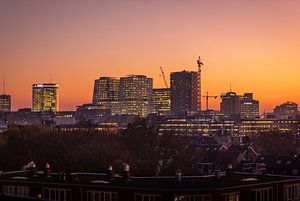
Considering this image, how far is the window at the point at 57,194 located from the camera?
4600 cm

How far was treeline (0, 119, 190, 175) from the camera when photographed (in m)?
73.3

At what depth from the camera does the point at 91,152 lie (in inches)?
3078

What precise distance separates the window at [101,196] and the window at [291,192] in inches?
515

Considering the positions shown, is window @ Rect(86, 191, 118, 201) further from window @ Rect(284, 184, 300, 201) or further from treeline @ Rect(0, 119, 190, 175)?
treeline @ Rect(0, 119, 190, 175)

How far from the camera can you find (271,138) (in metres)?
151

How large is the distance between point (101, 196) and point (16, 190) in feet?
26.5

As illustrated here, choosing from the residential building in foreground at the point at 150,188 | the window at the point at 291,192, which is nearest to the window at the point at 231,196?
the residential building in foreground at the point at 150,188

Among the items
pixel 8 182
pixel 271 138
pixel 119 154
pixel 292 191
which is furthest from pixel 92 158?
pixel 271 138

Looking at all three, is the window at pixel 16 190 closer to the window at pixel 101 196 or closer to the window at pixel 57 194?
the window at pixel 57 194

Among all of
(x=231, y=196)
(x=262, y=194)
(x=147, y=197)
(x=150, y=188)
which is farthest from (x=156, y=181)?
(x=262, y=194)

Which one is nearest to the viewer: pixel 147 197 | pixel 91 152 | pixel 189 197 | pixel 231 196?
pixel 189 197

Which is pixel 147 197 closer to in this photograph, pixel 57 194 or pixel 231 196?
pixel 231 196

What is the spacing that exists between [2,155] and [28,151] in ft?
16.3

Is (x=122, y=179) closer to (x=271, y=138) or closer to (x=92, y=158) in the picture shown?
(x=92, y=158)
